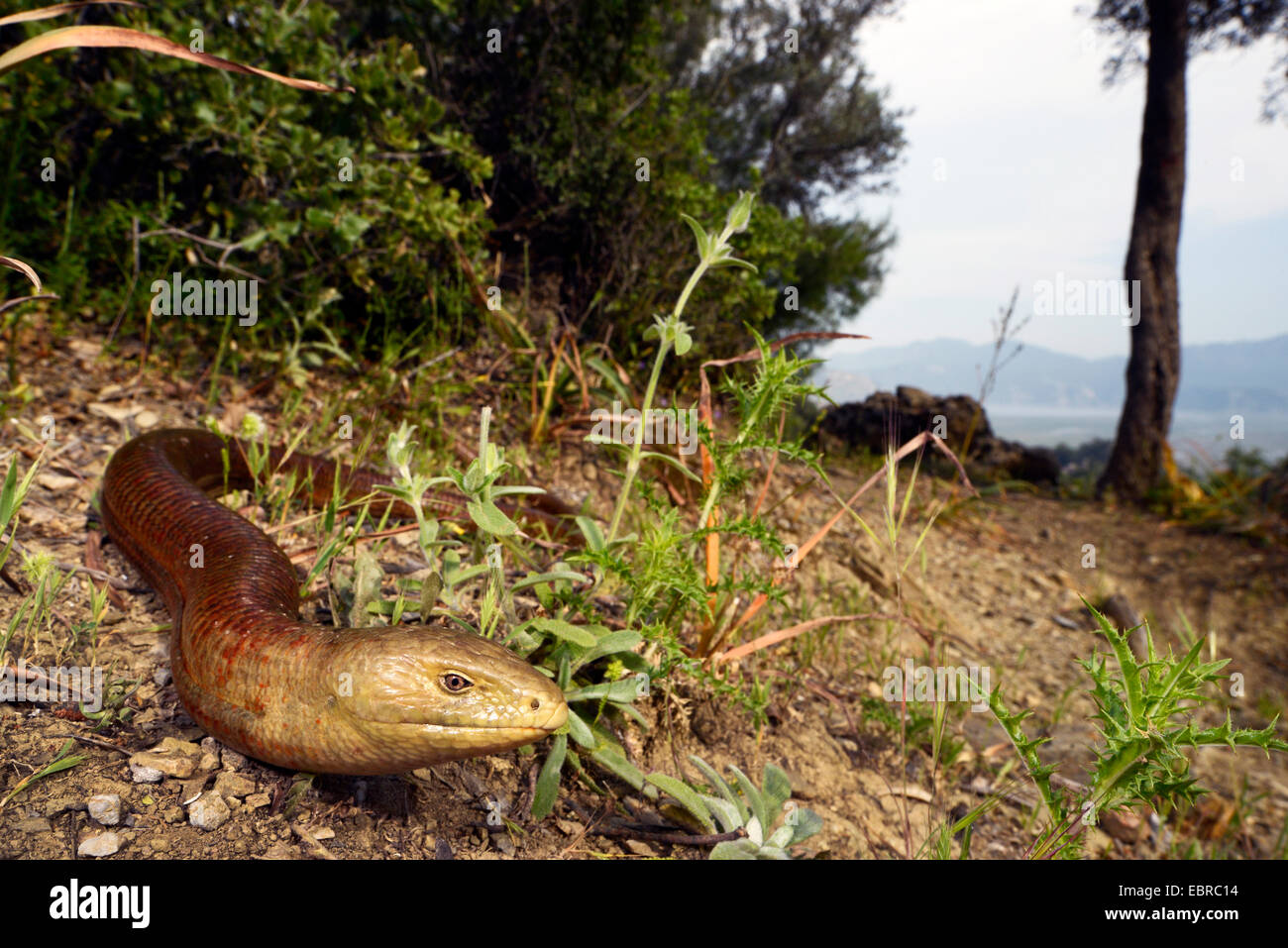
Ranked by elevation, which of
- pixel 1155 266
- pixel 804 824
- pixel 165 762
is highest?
pixel 1155 266

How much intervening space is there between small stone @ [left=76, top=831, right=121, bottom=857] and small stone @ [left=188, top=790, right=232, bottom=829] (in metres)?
0.14

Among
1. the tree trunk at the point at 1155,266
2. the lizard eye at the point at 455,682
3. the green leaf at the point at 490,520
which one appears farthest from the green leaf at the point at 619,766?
the tree trunk at the point at 1155,266

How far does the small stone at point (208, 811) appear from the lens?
5.75ft

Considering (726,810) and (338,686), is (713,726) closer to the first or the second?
(726,810)

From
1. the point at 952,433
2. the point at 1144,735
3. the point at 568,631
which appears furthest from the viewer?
the point at 952,433

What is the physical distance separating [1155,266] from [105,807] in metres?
10.7

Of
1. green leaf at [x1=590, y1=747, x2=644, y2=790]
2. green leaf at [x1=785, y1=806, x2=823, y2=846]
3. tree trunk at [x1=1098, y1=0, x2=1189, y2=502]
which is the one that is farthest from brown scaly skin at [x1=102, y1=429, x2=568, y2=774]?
Answer: tree trunk at [x1=1098, y1=0, x2=1189, y2=502]

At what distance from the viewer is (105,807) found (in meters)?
1.74

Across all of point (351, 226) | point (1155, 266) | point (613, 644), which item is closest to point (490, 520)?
point (613, 644)

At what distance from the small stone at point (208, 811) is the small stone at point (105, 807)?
0.46ft

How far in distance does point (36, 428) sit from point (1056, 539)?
23.6 feet

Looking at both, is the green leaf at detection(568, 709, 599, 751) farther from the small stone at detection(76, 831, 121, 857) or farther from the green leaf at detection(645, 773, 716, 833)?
the small stone at detection(76, 831, 121, 857)
